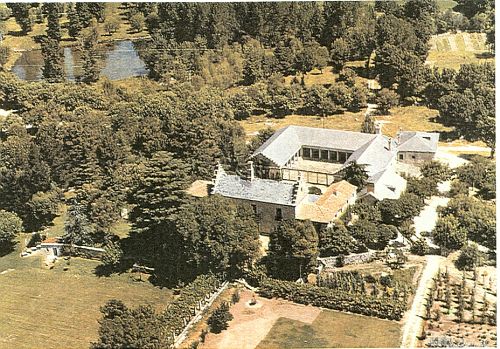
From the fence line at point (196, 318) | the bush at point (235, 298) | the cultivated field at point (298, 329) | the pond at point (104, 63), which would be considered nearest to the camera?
the cultivated field at point (298, 329)

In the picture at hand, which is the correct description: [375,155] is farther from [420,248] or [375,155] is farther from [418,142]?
[420,248]

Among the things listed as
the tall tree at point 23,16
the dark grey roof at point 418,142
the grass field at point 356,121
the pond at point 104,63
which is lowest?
the grass field at point 356,121

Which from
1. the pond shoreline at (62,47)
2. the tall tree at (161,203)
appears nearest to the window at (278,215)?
→ the tall tree at (161,203)

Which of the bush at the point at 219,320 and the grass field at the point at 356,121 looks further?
the grass field at the point at 356,121

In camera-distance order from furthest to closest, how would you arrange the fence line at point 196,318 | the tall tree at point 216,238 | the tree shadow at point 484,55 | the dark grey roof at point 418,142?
the tree shadow at point 484,55, the dark grey roof at point 418,142, the tall tree at point 216,238, the fence line at point 196,318

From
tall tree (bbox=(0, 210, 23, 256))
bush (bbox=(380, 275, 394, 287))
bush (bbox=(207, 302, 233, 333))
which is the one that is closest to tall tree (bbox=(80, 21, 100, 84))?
tall tree (bbox=(0, 210, 23, 256))

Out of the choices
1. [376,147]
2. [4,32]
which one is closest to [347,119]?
[376,147]

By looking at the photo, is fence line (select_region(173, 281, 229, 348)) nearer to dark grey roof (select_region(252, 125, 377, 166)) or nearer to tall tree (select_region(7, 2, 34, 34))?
dark grey roof (select_region(252, 125, 377, 166))

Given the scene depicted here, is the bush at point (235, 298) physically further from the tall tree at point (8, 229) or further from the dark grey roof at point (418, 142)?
the dark grey roof at point (418, 142)
